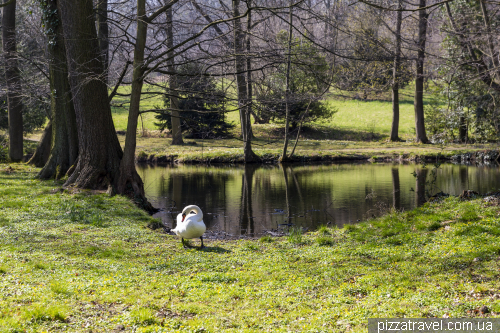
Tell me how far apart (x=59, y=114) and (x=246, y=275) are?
1338 cm

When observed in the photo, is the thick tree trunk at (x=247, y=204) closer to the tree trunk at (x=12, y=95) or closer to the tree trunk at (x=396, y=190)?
the tree trunk at (x=396, y=190)

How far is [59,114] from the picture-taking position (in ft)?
57.4

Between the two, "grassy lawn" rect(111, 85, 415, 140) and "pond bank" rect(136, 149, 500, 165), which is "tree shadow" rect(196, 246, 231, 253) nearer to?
"pond bank" rect(136, 149, 500, 165)

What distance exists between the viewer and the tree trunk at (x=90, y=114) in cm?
1401

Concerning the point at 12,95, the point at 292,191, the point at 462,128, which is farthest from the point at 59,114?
the point at 462,128

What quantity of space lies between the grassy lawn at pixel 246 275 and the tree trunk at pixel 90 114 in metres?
3.33

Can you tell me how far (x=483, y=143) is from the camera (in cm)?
3081

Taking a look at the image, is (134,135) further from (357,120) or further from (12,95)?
(357,120)

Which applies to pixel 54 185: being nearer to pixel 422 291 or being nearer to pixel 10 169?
pixel 10 169

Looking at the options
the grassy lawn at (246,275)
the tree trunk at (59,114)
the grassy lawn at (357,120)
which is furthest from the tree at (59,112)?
the grassy lawn at (357,120)

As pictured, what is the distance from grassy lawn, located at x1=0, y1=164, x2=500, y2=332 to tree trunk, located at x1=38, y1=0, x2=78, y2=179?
6.13 m

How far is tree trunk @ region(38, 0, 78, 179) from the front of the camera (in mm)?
16500

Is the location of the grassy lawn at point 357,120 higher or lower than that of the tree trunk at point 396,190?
higher

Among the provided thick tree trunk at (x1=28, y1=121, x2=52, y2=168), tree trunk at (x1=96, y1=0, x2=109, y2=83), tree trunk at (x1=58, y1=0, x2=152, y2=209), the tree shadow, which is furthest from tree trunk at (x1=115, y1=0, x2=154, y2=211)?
thick tree trunk at (x1=28, y1=121, x2=52, y2=168)
